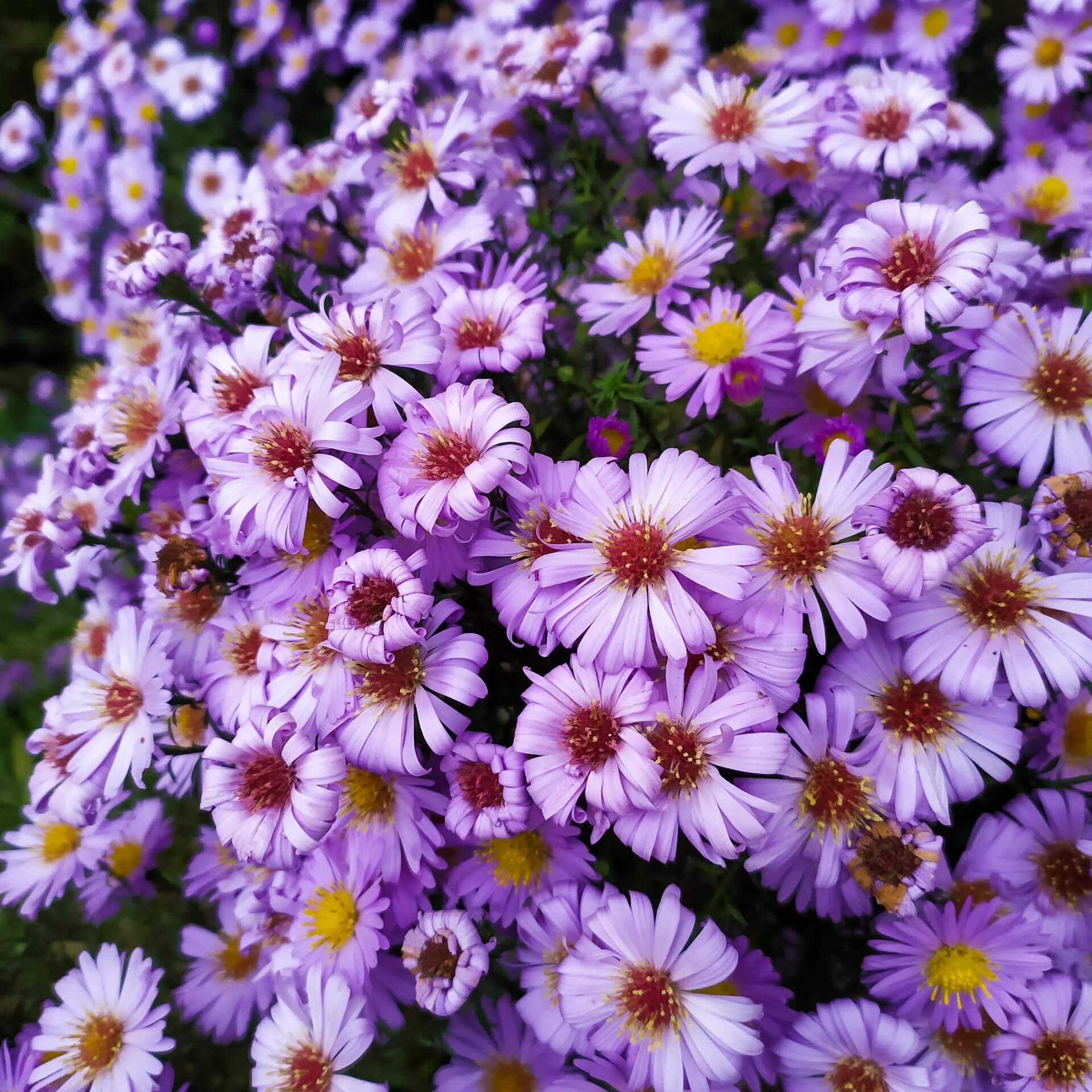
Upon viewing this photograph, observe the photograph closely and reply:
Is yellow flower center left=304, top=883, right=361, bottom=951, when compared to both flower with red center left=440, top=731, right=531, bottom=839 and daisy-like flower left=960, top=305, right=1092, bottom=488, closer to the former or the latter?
flower with red center left=440, top=731, right=531, bottom=839

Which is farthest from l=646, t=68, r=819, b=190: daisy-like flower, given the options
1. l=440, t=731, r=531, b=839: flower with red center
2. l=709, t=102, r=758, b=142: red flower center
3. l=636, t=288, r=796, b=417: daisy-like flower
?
l=440, t=731, r=531, b=839: flower with red center

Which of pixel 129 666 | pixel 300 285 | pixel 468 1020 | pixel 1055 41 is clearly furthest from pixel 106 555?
pixel 1055 41

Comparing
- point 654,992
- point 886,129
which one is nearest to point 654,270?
point 886,129

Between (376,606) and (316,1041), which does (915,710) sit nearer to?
(376,606)

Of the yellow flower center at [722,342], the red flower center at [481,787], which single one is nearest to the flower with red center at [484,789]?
the red flower center at [481,787]

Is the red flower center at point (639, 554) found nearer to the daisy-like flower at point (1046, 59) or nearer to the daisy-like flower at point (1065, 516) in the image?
the daisy-like flower at point (1065, 516)
